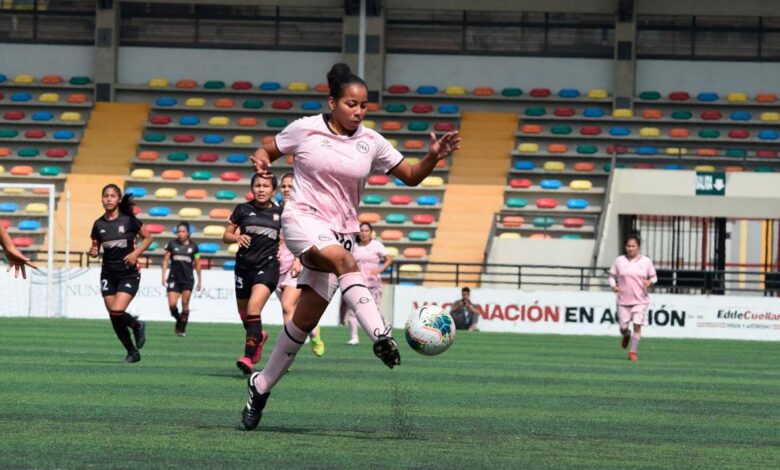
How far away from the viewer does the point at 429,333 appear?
880cm

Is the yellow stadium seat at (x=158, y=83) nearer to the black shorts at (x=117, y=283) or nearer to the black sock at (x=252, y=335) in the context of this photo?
the black shorts at (x=117, y=283)

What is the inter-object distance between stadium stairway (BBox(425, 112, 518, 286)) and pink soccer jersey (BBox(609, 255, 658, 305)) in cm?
1297

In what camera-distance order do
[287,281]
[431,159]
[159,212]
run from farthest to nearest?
1. [159,212]
2. [287,281]
3. [431,159]

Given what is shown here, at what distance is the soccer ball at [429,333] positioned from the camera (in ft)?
28.9

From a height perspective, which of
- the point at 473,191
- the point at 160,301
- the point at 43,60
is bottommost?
the point at 160,301

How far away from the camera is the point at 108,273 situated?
16938mm

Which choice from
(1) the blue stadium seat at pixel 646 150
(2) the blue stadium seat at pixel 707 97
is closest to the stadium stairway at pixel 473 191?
(1) the blue stadium seat at pixel 646 150

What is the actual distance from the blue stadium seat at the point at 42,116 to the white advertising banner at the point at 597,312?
48.4 ft

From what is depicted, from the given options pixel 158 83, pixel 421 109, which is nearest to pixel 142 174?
pixel 158 83

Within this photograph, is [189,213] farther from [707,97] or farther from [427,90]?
[707,97]

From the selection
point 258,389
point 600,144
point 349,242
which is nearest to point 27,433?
point 258,389

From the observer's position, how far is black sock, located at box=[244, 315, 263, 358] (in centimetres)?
1469

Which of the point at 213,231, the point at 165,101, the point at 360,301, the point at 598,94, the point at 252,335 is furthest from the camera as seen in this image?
the point at 165,101

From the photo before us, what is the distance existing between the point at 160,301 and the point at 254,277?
18.6m
